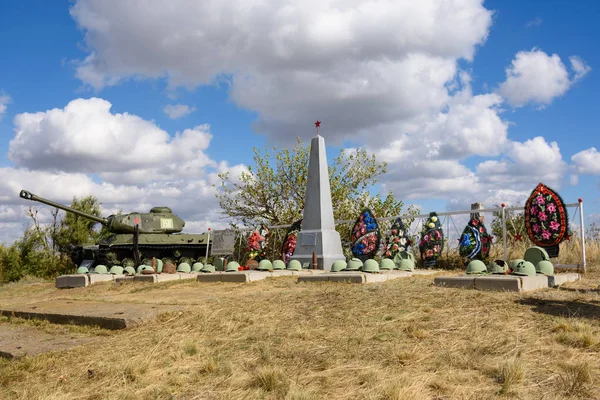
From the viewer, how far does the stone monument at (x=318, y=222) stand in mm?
13203

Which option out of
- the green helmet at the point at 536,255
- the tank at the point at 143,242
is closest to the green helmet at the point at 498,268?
the green helmet at the point at 536,255

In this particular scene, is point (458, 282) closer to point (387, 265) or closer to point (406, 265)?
point (387, 265)

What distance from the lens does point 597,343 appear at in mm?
4207

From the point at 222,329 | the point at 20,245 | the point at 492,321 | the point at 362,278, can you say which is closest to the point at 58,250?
the point at 20,245

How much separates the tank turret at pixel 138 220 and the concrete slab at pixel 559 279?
1485 centimetres

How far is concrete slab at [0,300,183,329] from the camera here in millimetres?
5965

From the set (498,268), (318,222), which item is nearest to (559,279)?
(498,268)

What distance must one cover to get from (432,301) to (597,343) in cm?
208

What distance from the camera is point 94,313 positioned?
6.41m

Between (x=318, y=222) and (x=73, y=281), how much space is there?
21.6ft

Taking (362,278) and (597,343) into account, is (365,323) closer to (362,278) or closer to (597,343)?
(597,343)

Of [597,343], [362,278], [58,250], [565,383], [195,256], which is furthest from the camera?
[58,250]

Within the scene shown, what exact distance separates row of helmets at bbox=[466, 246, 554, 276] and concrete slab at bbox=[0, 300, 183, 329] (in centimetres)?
478

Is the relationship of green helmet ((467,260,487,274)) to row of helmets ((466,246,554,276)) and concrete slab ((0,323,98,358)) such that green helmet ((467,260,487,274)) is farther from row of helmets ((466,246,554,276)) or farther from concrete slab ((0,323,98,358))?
concrete slab ((0,323,98,358))
